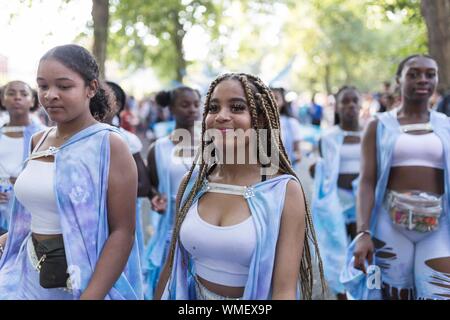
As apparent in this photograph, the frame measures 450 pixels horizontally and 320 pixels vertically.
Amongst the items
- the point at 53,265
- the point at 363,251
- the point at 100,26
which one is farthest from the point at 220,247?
the point at 100,26

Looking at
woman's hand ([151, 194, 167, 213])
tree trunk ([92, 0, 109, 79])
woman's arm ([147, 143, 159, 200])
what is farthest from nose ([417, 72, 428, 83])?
tree trunk ([92, 0, 109, 79])

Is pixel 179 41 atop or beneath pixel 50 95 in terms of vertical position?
atop

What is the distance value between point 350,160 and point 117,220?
4033mm

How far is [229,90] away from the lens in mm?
2543

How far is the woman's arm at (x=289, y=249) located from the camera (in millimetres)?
2287

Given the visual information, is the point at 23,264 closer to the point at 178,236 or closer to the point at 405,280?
the point at 178,236

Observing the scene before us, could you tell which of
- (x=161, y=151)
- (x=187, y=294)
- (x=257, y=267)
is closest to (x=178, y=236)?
(x=187, y=294)

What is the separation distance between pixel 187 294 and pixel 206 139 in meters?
0.73

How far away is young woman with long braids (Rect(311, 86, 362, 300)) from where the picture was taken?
593cm

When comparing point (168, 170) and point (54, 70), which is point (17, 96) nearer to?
point (168, 170)

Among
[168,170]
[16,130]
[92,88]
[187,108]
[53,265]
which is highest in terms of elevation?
[92,88]

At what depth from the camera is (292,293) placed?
2279 mm

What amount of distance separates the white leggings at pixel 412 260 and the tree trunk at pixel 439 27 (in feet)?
10.3

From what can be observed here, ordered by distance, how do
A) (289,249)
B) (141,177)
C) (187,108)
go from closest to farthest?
(289,249)
(141,177)
(187,108)
